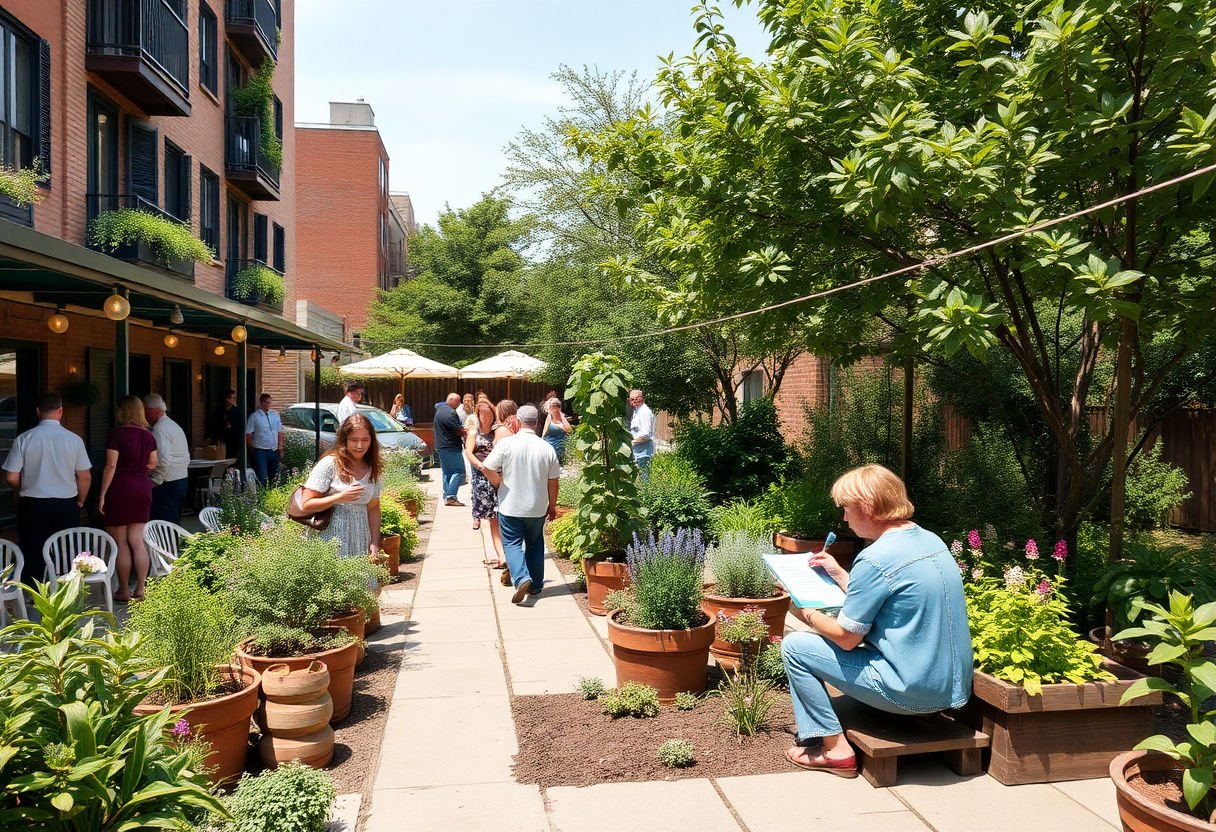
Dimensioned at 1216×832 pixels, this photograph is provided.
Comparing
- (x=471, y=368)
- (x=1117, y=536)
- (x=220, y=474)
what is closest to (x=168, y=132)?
(x=220, y=474)

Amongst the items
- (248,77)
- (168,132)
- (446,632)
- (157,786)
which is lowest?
(446,632)

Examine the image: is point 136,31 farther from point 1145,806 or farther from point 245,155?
point 1145,806

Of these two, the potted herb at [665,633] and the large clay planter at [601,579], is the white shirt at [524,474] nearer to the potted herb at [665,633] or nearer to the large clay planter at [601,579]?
the large clay planter at [601,579]

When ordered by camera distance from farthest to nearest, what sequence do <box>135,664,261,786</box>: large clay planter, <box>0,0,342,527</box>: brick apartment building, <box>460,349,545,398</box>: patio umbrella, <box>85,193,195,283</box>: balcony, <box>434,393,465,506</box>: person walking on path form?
<box>460,349,545,398</box>: patio umbrella < <box>434,393,465,506</box>: person walking on path < <box>85,193,195,283</box>: balcony < <box>0,0,342,527</box>: brick apartment building < <box>135,664,261,786</box>: large clay planter

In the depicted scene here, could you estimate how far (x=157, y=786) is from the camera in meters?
2.68

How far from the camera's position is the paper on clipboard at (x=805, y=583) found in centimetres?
417

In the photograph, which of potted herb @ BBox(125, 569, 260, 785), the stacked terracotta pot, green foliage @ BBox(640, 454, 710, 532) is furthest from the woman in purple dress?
green foliage @ BBox(640, 454, 710, 532)

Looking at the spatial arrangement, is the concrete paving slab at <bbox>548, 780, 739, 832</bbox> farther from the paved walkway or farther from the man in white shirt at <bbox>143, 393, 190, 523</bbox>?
the man in white shirt at <bbox>143, 393, 190, 523</bbox>

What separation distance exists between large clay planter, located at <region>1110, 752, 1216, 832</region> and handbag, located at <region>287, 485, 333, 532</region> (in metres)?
4.78

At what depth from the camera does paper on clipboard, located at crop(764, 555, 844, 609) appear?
4.17 meters

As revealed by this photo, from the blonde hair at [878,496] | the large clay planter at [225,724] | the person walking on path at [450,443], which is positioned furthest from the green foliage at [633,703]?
the person walking on path at [450,443]

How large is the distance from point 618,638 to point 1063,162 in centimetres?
389

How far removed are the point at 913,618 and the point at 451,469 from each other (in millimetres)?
11512

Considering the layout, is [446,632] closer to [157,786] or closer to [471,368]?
[157,786]
